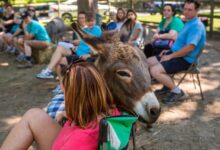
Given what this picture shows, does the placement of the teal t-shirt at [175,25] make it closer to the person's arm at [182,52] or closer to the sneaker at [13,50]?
the person's arm at [182,52]

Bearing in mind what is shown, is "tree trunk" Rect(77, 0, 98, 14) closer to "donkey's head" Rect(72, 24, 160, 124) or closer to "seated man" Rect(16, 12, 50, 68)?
"seated man" Rect(16, 12, 50, 68)

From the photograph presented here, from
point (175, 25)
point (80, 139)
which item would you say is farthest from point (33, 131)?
point (175, 25)

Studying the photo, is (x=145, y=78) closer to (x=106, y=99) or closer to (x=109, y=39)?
(x=109, y=39)

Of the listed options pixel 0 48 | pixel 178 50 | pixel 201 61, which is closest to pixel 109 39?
pixel 178 50

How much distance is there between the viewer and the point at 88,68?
208 centimetres

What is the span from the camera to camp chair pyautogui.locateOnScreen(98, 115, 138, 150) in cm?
Result: 196

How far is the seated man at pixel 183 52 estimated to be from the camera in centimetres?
543

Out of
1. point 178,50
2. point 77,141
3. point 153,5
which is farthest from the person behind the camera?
point 153,5

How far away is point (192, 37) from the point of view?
17.7 ft

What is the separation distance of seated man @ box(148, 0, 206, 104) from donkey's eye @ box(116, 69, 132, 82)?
2903mm

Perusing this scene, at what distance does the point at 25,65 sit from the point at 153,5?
10.1m

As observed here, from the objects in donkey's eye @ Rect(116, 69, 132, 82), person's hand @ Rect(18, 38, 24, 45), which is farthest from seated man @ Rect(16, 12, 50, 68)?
donkey's eye @ Rect(116, 69, 132, 82)

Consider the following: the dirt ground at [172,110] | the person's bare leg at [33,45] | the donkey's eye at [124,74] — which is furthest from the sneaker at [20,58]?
the donkey's eye at [124,74]

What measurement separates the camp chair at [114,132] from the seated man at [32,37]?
284 inches
